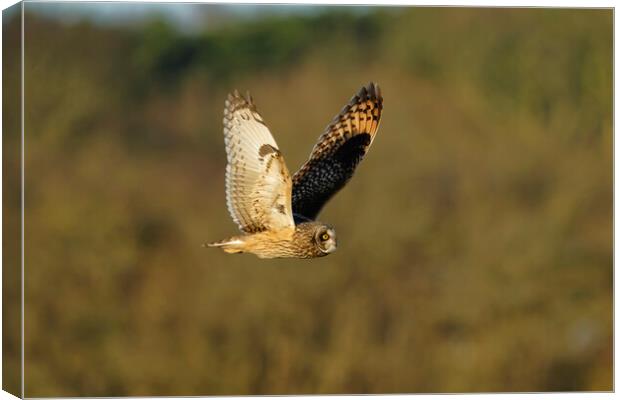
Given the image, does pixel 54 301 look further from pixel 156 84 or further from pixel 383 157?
pixel 156 84

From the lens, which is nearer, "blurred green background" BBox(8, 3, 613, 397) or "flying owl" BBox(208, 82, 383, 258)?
"flying owl" BBox(208, 82, 383, 258)

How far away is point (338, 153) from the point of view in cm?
504

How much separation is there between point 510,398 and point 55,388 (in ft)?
13.1

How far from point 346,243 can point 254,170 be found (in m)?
6.06

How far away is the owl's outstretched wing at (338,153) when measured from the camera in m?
4.97

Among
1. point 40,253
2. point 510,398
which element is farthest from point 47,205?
point 510,398

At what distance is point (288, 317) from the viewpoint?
Answer: 10664 millimetres

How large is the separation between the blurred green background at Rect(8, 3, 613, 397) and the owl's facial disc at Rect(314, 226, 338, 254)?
16.8ft

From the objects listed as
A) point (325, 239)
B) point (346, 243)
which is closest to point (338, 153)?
point (325, 239)

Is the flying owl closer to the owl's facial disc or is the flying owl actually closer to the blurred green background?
the owl's facial disc

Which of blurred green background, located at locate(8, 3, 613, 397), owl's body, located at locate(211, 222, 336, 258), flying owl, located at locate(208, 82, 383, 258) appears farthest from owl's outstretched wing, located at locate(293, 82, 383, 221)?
blurred green background, located at locate(8, 3, 613, 397)

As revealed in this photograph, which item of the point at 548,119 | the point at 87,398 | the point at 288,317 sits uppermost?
the point at 548,119

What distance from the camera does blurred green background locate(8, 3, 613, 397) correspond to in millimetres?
10492

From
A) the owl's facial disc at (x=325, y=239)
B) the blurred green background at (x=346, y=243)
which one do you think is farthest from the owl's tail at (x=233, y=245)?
the blurred green background at (x=346, y=243)
